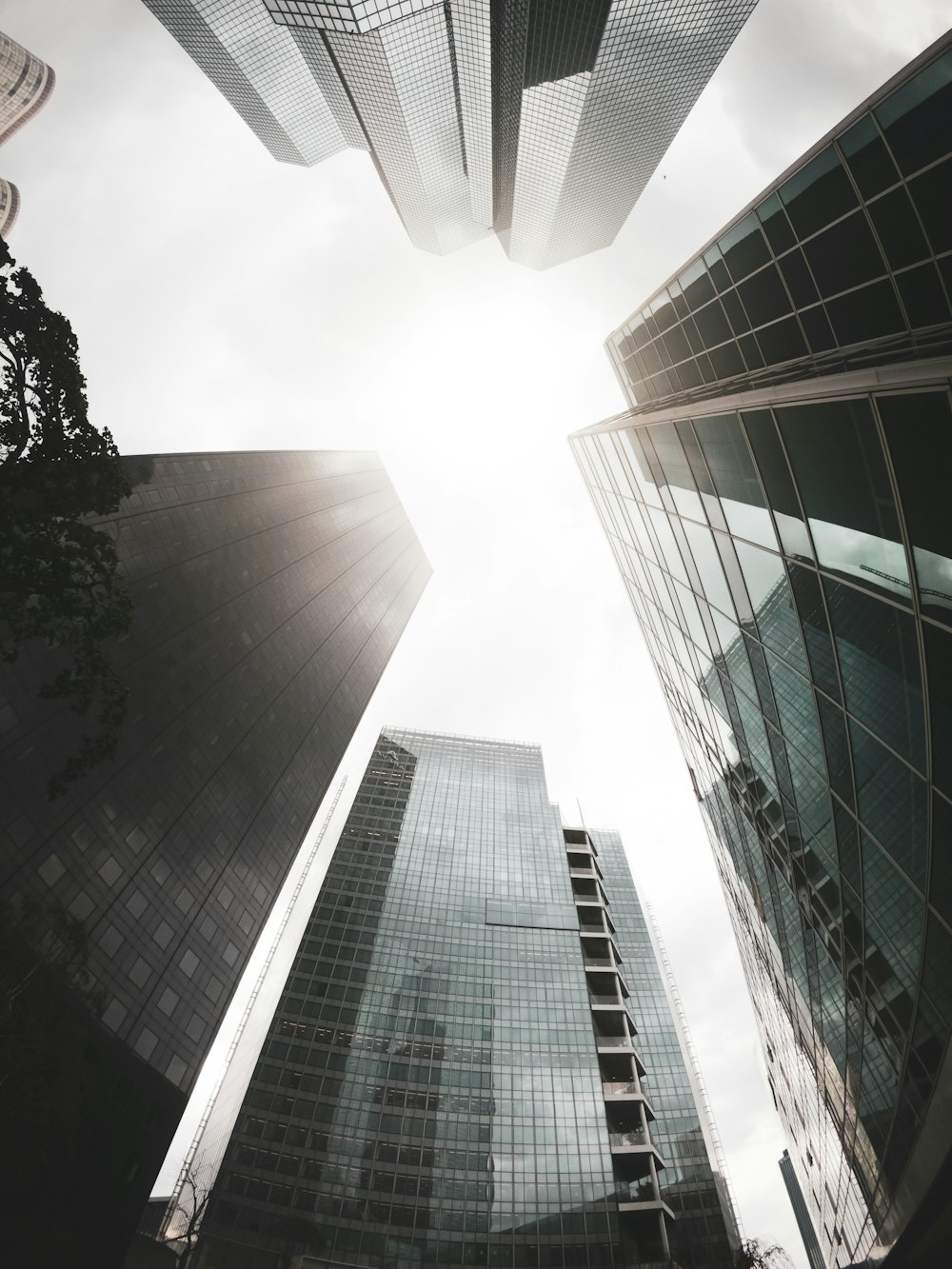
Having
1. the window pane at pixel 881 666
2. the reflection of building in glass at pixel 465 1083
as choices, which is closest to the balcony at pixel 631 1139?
the reflection of building in glass at pixel 465 1083

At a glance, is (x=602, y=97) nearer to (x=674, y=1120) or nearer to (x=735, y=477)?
(x=735, y=477)

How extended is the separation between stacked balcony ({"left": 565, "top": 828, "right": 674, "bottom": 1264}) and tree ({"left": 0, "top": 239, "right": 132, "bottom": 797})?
76677 mm

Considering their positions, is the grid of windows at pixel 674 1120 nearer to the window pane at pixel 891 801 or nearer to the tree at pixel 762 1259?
the tree at pixel 762 1259

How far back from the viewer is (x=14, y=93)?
12206 cm

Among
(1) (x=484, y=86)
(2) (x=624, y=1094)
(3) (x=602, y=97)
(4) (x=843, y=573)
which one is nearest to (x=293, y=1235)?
(2) (x=624, y=1094)

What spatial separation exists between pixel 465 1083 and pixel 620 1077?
19.9m

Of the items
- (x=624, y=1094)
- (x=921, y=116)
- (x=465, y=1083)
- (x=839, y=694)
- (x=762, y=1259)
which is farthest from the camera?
(x=624, y=1094)

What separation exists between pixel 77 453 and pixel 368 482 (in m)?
130

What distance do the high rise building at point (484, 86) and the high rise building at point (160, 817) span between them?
87543mm

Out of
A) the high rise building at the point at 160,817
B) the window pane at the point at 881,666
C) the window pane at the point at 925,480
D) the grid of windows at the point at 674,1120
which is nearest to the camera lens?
the window pane at the point at 925,480

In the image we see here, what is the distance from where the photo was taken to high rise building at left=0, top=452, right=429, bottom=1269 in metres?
33.3

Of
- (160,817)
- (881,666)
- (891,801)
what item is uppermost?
(160,817)

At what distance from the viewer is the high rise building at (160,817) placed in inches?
1310

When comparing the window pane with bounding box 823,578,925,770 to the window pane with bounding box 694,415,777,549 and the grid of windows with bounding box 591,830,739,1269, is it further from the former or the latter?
the grid of windows with bounding box 591,830,739,1269
